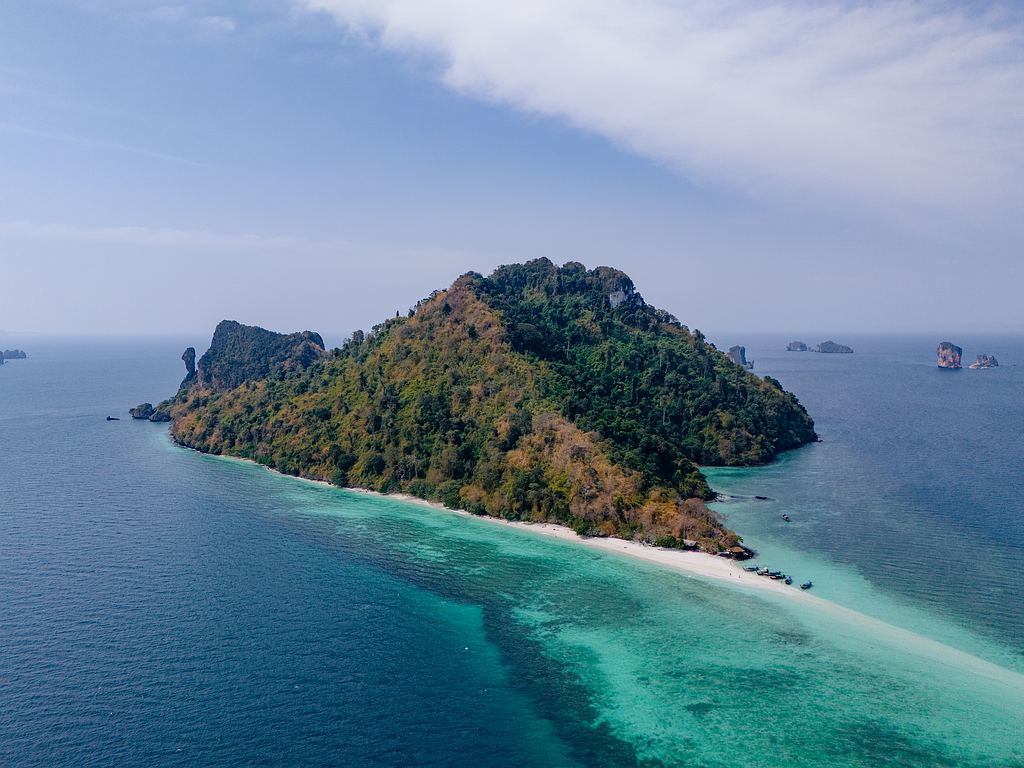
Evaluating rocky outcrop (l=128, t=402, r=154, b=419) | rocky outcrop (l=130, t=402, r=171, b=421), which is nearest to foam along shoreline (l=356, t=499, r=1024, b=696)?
rocky outcrop (l=130, t=402, r=171, b=421)

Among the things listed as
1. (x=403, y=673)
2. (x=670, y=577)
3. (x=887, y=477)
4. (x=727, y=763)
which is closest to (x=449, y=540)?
(x=670, y=577)

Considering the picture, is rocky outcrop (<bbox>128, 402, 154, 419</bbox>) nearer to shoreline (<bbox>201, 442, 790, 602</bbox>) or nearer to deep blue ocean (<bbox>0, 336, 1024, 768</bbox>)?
deep blue ocean (<bbox>0, 336, 1024, 768</bbox>)

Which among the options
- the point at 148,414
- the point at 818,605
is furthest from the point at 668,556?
the point at 148,414

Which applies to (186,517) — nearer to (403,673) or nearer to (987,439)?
(403,673)

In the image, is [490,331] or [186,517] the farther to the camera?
[490,331]

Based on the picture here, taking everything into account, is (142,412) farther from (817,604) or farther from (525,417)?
(817,604)

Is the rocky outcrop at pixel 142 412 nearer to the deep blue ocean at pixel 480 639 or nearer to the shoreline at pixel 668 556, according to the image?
the deep blue ocean at pixel 480 639

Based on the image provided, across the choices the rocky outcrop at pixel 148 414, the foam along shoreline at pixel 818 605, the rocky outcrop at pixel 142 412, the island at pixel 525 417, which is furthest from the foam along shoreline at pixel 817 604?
the rocky outcrop at pixel 142 412
